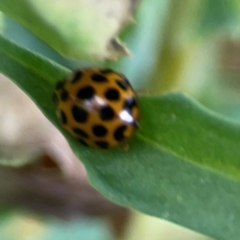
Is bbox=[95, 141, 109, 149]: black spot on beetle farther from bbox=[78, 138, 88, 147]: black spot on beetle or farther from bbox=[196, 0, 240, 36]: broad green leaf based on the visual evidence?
bbox=[196, 0, 240, 36]: broad green leaf

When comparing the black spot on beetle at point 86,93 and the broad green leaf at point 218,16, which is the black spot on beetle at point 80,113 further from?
the broad green leaf at point 218,16

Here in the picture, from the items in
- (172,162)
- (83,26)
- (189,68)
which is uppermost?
(189,68)

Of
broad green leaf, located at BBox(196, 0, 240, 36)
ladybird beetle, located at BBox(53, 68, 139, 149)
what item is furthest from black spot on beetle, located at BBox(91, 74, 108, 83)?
broad green leaf, located at BBox(196, 0, 240, 36)

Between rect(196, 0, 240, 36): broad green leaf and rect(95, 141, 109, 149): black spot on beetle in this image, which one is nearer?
rect(95, 141, 109, 149): black spot on beetle

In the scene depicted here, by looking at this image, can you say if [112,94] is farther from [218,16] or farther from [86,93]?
[218,16]

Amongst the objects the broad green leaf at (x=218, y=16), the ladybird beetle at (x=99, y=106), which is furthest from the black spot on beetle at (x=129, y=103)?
the broad green leaf at (x=218, y=16)

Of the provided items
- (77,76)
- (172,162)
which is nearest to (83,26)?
(77,76)
